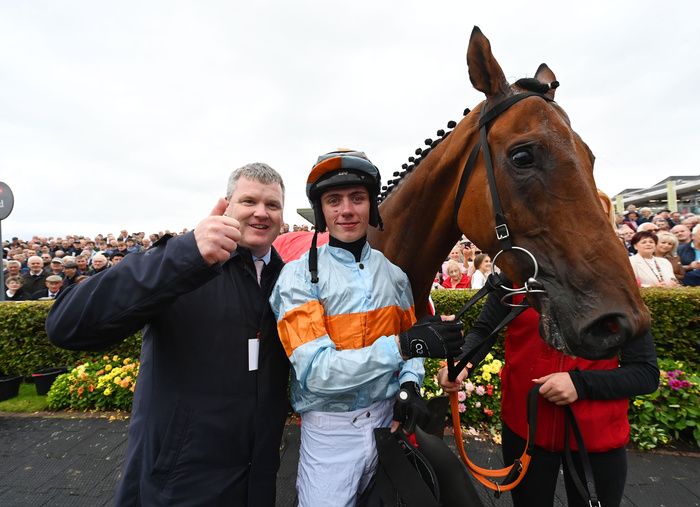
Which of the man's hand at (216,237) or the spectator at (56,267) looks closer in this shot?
the man's hand at (216,237)

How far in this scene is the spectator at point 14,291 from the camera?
7.89 m

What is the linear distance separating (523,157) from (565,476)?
1738 millimetres

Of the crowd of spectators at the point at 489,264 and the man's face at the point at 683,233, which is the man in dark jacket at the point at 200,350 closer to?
the crowd of spectators at the point at 489,264

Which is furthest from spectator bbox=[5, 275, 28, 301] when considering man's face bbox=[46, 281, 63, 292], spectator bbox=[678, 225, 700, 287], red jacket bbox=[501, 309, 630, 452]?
spectator bbox=[678, 225, 700, 287]

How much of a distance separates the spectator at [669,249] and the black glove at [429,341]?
628 centimetres

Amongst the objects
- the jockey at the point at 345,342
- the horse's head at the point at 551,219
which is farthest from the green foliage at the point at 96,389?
the horse's head at the point at 551,219

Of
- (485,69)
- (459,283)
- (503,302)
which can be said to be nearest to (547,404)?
(503,302)

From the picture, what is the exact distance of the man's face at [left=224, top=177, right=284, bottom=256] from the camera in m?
1.76

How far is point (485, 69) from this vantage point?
1829mm

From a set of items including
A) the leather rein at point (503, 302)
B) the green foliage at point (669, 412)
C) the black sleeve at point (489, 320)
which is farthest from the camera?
the green foliage at point (669, 412)

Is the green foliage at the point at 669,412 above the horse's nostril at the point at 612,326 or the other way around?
the other way around

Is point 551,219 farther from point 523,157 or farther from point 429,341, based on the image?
point 429,341


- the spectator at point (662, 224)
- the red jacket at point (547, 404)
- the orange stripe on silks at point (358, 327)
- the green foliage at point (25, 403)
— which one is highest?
the spectator at point (662, 224)

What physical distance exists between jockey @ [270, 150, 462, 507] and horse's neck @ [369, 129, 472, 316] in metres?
0.50
